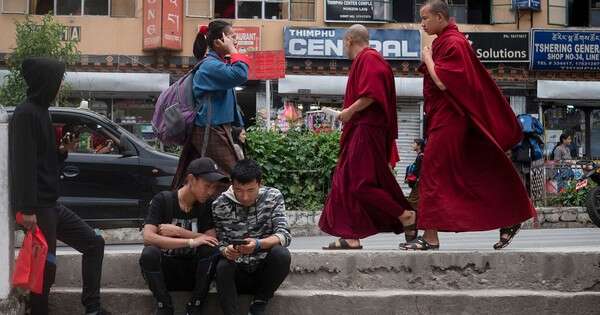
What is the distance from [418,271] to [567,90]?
17.3 metres

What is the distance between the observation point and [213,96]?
5.39 metres

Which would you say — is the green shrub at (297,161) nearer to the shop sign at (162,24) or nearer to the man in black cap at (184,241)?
the man in black cap at (184,241)

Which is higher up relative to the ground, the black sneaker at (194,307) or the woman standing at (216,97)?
the woman standing at (216,97)

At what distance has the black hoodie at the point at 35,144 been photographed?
4.54m

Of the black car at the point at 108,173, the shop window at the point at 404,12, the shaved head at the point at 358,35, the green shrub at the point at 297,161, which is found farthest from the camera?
the shop window at the point at 404,12

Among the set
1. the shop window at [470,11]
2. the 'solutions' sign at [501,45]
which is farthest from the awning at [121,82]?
the 'solutions' sign at [501,45]

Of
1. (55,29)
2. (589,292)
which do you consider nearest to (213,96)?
(589,292)

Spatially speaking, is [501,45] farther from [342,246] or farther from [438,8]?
[342,246]

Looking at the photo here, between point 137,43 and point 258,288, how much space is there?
658 inches

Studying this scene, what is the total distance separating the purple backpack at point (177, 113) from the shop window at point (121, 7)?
16.0 metres

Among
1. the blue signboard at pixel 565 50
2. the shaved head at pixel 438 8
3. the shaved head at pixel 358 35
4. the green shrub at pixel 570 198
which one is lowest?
the green shrub at pixel 570 198

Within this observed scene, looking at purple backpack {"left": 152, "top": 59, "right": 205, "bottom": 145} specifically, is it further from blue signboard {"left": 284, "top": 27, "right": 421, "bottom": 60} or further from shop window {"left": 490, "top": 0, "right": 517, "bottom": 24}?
shop window {"left": 490, "top": 0, "right": 517, "bottom": 24}

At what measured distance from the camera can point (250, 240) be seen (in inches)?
180

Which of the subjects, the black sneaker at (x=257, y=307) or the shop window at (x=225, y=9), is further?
the shop window at (x=225, y=9)
